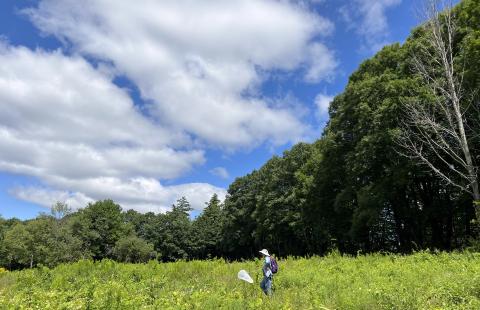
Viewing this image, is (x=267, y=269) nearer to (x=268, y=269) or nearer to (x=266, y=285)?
(x=268, y=269)

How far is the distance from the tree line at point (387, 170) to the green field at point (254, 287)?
7.15 metres

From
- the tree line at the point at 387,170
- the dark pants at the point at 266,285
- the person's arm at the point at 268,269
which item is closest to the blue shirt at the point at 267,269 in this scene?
the person's arm at the point at 268,269

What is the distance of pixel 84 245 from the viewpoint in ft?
236

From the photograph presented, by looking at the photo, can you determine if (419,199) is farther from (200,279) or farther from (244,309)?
(244,309)

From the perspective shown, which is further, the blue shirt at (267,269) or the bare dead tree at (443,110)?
the bare dead tree at (443,110)

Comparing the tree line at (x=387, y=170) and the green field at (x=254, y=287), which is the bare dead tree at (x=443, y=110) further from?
the green field at (x=254, y=287)

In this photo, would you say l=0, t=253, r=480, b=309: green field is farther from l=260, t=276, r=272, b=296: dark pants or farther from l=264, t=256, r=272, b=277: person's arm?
l=264, t=256, r=272, b=277: person's arm

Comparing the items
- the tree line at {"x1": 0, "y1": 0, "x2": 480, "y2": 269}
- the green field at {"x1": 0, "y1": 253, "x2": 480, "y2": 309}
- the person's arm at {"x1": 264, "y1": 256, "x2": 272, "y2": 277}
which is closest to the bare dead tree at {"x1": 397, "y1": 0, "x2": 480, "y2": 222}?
the tree line at {"x1": 0, "y1": 0, "x2": 480, "y2": 269}

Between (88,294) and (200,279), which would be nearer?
(88,294)

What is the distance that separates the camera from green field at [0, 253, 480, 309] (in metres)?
8.57

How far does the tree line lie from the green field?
715 cm

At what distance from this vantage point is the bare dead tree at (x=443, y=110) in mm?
20594

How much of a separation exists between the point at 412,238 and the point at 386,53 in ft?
50.6

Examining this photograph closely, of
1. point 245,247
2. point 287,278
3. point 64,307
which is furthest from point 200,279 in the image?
point 245,247
